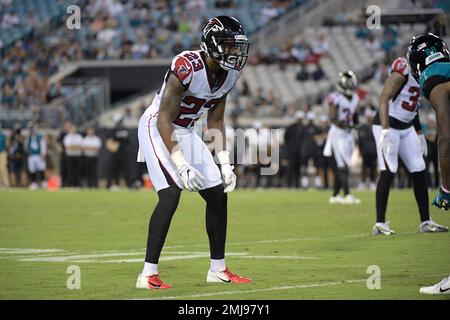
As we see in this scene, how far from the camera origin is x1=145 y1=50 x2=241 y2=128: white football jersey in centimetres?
843

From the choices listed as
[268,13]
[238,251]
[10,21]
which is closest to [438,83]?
[238,251]

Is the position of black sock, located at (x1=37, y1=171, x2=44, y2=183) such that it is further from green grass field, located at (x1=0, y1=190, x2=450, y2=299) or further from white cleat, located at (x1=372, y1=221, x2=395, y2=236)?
white cleat, located at (x1=372, y1=221, x2=395, y2=236)

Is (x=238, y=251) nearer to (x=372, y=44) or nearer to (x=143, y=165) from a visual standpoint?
(x=143, y=165)

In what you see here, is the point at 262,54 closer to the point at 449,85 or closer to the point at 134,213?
the point at 134,213

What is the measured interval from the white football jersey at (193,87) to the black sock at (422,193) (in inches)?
195

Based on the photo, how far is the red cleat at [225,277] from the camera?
8641 millimetres

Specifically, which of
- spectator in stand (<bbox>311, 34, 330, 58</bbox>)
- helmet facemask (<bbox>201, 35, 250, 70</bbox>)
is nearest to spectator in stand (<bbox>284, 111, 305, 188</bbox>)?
spectator in stand (<bbox>311, 34, 330, 58</bbox>)

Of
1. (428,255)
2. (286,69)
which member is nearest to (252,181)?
(286,69)

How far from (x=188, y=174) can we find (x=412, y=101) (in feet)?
18.4

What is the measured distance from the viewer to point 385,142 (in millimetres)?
12836

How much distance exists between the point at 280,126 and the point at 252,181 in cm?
178

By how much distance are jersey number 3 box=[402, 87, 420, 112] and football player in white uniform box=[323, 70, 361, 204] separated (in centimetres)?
649

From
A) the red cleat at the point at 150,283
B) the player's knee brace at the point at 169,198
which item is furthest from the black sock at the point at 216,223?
the red cleat at the point at 150,283

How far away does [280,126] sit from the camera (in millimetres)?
29766
